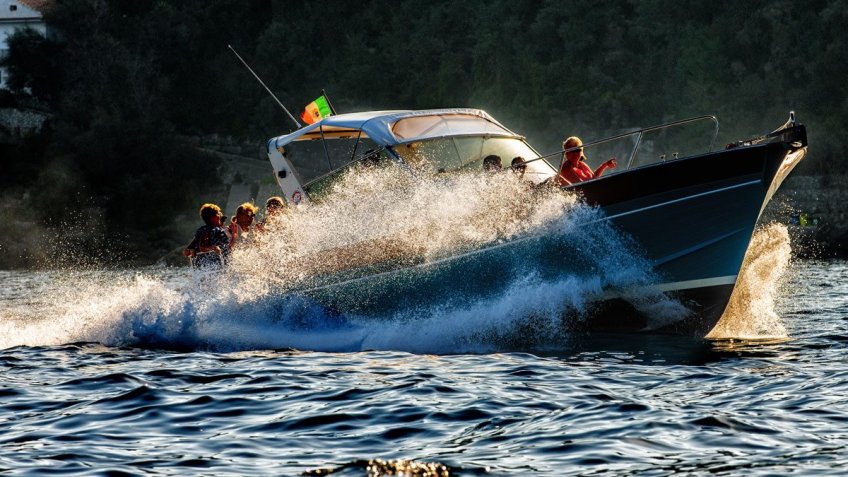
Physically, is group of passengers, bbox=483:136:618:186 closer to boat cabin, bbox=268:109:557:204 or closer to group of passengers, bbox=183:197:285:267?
boat cabin, bbox=268:109:557:204

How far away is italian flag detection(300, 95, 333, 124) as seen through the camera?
15180 mm

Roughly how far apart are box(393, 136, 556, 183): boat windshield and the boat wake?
19.3 inches

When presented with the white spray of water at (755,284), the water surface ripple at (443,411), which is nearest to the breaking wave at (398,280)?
the water surface ripple at (443,411)

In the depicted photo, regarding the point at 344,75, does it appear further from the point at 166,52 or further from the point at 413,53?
the point at 166,52

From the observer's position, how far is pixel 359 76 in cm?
6600

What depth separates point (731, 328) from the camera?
12195mm

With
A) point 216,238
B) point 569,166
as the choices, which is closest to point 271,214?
point 216,238

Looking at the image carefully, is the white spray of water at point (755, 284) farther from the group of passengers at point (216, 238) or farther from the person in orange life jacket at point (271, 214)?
the group of passengers at point (216, 238)

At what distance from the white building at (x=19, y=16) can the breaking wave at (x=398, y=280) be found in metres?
67.7

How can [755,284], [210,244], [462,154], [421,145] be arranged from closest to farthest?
1. [755,284]
2. [421,145]
3. [462,154]
4. [210,244]

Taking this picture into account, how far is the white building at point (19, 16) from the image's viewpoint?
76.2 metres

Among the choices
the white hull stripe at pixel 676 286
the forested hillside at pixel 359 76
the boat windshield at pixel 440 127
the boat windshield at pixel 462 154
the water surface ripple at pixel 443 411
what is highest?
the forested hillside at pixel 359 76

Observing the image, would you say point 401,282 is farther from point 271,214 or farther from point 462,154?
point 271,214

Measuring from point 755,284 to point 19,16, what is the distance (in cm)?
7533
